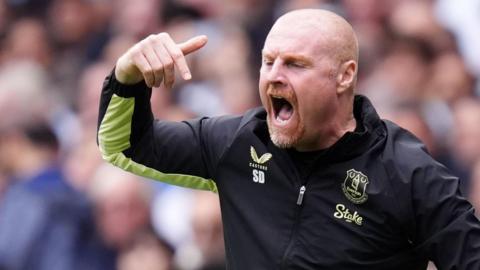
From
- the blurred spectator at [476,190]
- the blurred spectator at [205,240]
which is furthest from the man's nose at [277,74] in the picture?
the blurred spectator at [205,240]

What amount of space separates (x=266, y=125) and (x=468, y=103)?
2.87 metres

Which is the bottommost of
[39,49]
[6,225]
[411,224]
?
[6,225]

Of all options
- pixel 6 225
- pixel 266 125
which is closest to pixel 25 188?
pixel 6 225

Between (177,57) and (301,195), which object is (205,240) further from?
(177,57)

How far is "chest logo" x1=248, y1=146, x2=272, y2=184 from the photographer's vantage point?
12.9 feet

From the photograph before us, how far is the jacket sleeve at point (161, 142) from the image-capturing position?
12.8ft

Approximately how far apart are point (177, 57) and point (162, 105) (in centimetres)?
377

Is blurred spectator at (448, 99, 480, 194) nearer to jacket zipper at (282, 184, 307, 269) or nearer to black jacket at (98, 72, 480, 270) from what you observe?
black jacket at (98, 72, 480, 270)

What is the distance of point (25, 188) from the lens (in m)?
7.35

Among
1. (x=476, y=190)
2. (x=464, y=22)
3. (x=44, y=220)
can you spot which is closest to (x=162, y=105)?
(x=44, y=220)

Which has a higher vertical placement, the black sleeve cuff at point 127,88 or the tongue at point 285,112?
the black sleeve cuff at point 127,88

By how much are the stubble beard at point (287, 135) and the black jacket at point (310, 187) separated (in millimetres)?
96

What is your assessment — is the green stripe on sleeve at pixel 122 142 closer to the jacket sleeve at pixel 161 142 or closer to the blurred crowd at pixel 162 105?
the jacket sleeve at pixel 161 142

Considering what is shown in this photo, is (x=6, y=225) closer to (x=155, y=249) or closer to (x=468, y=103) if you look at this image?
(x=155, y=249)
